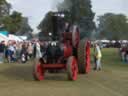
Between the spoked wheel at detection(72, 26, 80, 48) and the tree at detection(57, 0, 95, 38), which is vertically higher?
the tree at detection(57, 0, 95, 38)

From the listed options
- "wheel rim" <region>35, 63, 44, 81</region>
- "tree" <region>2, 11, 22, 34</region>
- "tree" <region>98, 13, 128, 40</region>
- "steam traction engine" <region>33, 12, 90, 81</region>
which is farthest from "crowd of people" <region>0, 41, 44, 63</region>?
"tree" <region>98, 13, 128, 40</region>

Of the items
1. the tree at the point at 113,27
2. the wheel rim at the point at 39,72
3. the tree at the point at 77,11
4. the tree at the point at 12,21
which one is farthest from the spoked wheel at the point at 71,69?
the tree at the point at 113,27

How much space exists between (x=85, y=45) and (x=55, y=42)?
1.81m

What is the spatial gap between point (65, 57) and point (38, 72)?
4.60ft

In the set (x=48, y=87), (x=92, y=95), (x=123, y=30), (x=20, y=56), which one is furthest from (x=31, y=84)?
(x=123, y=30)

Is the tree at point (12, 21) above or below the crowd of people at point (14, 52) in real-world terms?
above

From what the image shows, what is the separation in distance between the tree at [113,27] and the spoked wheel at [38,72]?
443 feet

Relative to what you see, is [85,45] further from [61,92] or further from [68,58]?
[61,92]

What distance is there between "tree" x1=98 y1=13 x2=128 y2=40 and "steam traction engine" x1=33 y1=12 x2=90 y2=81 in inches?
5251

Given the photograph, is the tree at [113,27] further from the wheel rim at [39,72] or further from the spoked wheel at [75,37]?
the wheel rim at [39,72]

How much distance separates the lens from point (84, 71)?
19.2 metres

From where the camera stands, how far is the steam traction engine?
16.4 meters

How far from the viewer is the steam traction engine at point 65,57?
1638 centimetres

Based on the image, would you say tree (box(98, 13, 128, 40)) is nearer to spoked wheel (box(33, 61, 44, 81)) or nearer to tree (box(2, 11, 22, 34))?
tree (box(2, 11, 22, 34))
